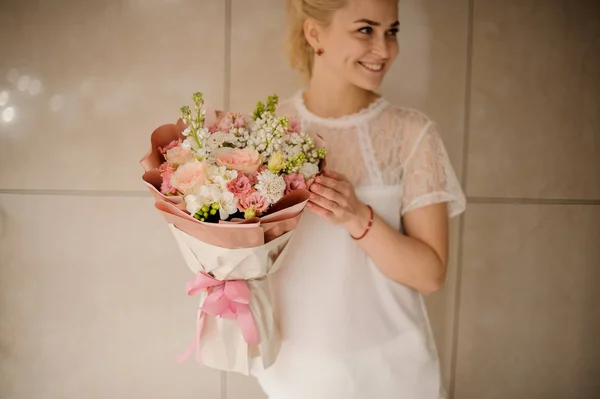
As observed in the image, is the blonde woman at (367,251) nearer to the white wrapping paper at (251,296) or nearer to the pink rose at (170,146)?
the white wrapping paper at (251,296)

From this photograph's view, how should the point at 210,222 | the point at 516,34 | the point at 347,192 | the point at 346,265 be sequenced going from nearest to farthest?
the point at 210,222 < the point at 347,192 < the point at 346,265 < the point at 516,34

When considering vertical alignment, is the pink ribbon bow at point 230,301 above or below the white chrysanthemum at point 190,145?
below

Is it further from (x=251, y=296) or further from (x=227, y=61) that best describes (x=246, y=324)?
(x=227, y=61)

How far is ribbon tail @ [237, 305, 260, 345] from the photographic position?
0.97m

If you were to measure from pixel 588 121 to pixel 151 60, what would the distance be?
52.5 inches

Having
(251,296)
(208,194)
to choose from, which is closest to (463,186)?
(251,296)

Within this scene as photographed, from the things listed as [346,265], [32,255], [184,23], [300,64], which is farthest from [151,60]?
[346,265]

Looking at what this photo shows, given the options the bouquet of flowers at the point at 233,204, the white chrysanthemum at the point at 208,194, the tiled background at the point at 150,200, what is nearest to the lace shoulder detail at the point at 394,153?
the bouquet of flowers at the point at 233,204

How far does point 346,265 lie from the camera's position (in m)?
1.10

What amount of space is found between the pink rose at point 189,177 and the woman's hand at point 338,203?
0.78ft

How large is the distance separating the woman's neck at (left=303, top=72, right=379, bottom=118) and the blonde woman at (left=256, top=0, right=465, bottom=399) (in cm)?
1

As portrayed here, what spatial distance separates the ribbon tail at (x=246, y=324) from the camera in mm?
965

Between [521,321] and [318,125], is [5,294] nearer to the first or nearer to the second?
[318,125]

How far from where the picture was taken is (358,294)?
1110 mm
